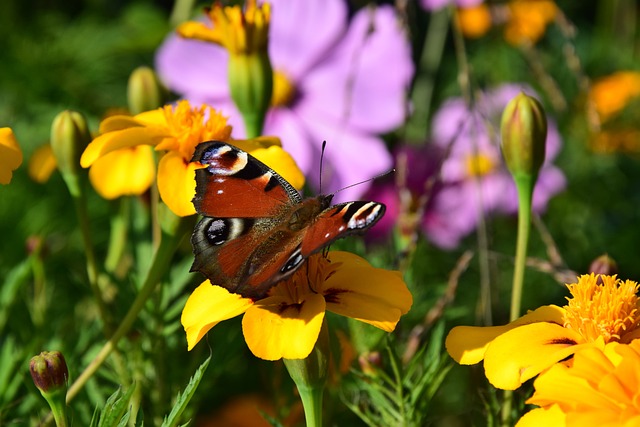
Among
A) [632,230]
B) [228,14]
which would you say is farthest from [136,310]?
[632,230]

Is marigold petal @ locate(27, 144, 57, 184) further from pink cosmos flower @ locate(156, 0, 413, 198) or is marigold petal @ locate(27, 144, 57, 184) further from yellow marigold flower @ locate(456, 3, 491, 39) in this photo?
yellow marigold flower @ locate(456, 3, 491, 39)

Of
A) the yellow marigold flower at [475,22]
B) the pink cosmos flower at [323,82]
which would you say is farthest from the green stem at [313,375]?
the yellow marigold flower at [475,22]

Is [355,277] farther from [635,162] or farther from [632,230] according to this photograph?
[635,162]

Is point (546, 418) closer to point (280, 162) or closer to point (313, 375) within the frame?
point (313, 375)

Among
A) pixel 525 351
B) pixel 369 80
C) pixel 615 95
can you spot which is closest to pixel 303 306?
pixel 525 351

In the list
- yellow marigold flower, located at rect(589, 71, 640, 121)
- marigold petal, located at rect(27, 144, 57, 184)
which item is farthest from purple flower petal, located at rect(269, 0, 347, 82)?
yellow marigold flower, located at rect(589, 71, 640, 121)

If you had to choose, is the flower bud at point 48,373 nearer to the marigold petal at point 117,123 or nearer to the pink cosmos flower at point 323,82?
the marigold petal at point 117,123

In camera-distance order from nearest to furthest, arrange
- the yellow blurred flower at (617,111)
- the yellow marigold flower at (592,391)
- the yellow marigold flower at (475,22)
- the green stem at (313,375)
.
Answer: the yellow marigold flower at (592,391), the green stem at (313,375), the yellow blurred flower at (617,111), the yellow marigold flower at (475,22)
